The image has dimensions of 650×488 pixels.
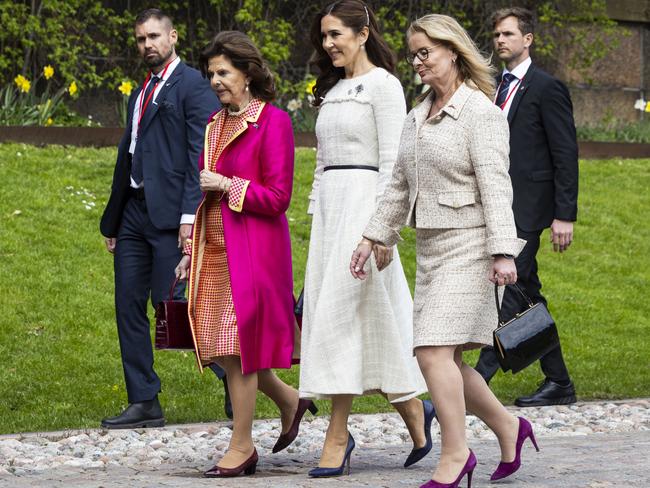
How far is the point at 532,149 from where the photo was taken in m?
7.63

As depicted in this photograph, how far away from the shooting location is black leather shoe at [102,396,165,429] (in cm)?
704

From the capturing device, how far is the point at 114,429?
22.9 feet

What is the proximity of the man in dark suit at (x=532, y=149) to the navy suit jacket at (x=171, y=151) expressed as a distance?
1.72 metres

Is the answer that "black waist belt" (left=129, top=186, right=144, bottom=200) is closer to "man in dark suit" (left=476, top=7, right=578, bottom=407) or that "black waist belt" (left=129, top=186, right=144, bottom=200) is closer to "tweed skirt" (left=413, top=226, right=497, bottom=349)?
"man in dark suit" (left=476, top=7, right=578, bottom=407)

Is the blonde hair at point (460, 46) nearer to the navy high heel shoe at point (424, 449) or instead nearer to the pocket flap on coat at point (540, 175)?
the navy high heel shoe at point (424, 449)

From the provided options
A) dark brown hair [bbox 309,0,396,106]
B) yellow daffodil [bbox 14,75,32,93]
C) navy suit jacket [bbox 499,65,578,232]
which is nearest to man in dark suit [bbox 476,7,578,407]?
navy suit jacket [bbox 499,65,578,232]

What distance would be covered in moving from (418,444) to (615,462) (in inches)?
31.8

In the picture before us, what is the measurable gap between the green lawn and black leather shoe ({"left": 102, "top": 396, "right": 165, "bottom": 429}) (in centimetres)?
27

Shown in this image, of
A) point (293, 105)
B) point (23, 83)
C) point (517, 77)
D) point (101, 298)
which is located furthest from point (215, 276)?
point (293, 105)

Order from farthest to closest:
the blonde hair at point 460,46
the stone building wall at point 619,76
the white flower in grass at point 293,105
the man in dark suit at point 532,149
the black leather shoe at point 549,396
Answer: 1. the stone building wall at point 619,76
2. the white flower in grass at point 293,105
3. the black leather shoe at point 549,396
4. the man in dark suit at point 532,149
5. the blonde hair at point 460,46

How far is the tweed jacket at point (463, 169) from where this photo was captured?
5.07 metres

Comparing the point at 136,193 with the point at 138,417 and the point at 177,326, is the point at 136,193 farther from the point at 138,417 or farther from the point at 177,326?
the point at 177,326

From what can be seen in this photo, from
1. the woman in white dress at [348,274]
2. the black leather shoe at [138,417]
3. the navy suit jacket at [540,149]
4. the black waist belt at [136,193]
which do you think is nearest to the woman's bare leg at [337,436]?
the woman in white dress at [348,274]

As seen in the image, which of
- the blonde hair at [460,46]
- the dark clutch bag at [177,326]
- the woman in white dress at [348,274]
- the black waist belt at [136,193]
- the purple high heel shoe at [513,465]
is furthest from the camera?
the black waist belt at [136,193]
